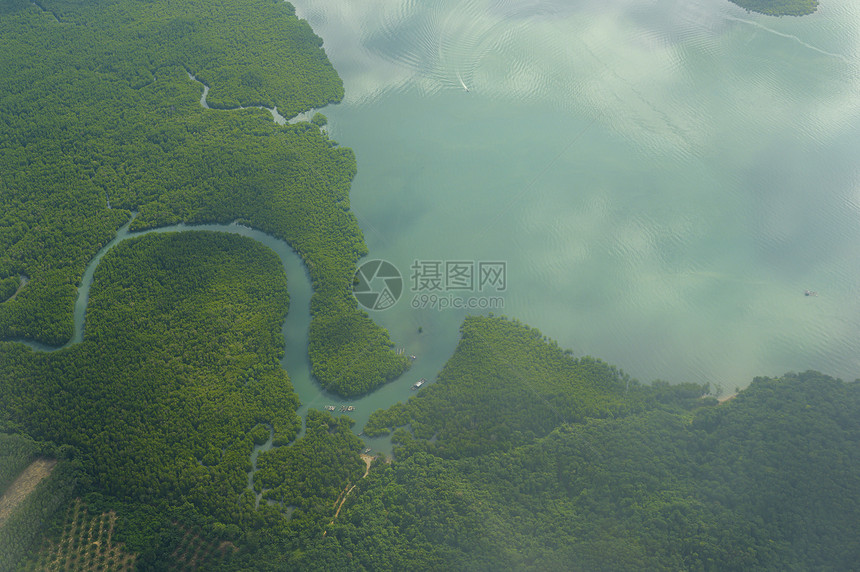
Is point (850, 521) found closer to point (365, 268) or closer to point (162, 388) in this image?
point (365, 268)

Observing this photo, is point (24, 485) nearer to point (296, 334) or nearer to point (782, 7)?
point (296, 334)

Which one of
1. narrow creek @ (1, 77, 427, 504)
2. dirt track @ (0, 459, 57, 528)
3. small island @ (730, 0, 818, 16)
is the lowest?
dirt track @ (0, 459, 57, 528)

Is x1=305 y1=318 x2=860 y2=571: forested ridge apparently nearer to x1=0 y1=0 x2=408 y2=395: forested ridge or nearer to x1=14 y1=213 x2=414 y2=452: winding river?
x1=14 y1=213 x2=414 y2=452: winding river

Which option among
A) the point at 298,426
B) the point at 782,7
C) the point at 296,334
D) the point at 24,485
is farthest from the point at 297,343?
the point at 782,7

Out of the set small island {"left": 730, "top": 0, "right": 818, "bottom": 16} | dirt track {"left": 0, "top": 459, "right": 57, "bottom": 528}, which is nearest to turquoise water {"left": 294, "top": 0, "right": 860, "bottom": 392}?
small island {"left": 730, "top": 0, "right": 818, "bottom": 16}

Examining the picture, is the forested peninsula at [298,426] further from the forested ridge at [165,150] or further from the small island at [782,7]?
the small island at [782,7]

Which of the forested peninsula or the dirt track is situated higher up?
the forested peninsula

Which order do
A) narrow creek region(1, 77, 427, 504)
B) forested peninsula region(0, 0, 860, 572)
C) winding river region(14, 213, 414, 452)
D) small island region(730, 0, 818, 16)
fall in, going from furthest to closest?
small island region(730, 0, 818, 16), winding river region(14, 213, 414, 452), narrow creek region(1, 77, 427, 504), forested peninsula region(0, 0, 860, 572)
